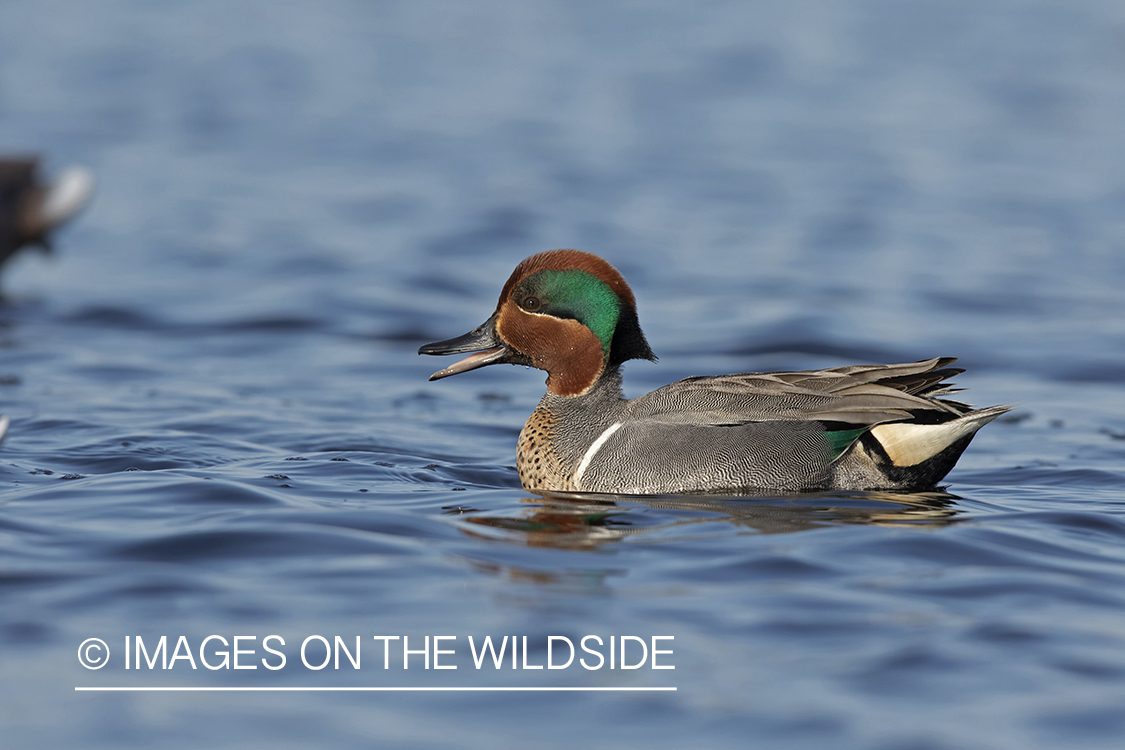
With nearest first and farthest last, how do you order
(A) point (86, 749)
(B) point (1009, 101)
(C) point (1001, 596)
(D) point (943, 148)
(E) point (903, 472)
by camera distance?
1. (A) point (86, 749)
2. (C) point (1001, 596)
3. (E) point (903, 472)
4. (D) point (943, 148)
5. (B) point (1009, 101)

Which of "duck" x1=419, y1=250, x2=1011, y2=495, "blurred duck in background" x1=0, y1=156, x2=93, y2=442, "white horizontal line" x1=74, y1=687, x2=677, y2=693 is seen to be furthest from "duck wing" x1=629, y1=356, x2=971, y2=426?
"blurred duck in background" x1=0, y1=156, x2=93, y2=442

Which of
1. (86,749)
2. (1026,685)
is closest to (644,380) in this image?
(1026,685)

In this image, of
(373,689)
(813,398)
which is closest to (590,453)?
(813,398)

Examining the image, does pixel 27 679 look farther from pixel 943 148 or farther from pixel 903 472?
pixel 943 148

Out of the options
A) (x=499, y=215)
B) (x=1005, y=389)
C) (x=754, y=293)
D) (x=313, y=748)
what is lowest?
(x=313, y=748)

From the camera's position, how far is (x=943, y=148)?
1797cm

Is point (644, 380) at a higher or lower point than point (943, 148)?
lower

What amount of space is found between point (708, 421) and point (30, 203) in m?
8.23

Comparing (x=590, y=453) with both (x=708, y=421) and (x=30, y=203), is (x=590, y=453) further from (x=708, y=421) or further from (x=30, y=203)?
(x=30, y=203)

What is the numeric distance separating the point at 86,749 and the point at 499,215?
453 inches

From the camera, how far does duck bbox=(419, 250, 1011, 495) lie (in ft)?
21.7

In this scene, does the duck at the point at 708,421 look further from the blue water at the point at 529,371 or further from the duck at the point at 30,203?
the duck at the point at 30,203

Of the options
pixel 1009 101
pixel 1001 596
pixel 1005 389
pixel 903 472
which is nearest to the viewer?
pixel 1001 596

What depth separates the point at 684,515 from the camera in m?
6.35
